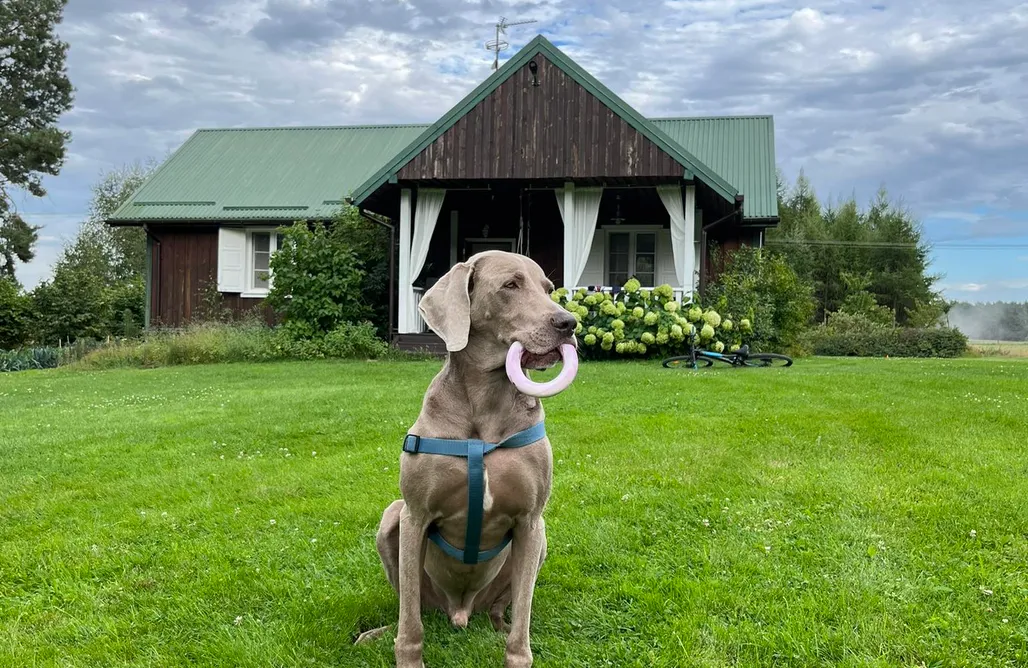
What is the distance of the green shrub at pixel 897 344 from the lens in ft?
72.7

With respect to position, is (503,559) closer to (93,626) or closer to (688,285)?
(93,626)

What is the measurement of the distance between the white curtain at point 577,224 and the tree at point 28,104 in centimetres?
2327

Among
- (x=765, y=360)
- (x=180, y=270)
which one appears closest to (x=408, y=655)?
(x=765, y=360)

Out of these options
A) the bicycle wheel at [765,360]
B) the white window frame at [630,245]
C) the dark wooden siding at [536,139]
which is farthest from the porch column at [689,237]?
the white window frame at [630,245]

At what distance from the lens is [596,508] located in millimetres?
4223

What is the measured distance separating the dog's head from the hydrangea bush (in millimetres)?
9810

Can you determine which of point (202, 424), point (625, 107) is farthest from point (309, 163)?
point (202, 424)

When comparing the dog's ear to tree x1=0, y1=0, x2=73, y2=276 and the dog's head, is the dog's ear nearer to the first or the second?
the dog's head

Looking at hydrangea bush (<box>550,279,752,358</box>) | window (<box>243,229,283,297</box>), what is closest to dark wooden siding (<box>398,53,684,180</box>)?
hydrangea bush (<box>550,279,752,358</box>)

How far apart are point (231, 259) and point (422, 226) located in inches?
261

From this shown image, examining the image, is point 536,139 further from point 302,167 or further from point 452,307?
point 452,307

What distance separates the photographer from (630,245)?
1706 centimetres

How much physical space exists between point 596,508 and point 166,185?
19571mm

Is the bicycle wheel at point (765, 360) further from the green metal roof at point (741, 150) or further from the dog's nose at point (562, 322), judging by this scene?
the dog's nose at point (562, 322)
